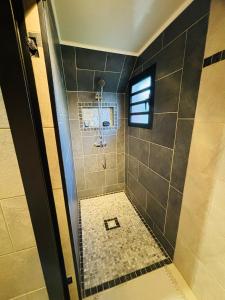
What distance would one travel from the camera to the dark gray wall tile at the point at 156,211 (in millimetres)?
1399

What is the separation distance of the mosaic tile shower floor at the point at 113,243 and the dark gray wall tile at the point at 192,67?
1.46 m

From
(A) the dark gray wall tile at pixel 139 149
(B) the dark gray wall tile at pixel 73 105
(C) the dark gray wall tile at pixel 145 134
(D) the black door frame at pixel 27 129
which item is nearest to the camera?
(D) the black door frame at pixel 27 129

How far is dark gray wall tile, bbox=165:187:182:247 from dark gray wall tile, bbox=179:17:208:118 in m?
0.73

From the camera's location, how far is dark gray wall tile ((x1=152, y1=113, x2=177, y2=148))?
1.15m

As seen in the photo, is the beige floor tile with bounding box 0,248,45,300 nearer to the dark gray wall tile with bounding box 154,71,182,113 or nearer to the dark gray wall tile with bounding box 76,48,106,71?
the dark gray wall tile with bounding box 154,71,182,113

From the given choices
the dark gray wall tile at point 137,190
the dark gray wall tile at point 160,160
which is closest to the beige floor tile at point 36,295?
the dark gray wall tile at point 160,160

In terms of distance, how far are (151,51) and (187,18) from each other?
1.43 ft

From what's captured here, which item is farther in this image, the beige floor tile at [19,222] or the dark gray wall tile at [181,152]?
the dark gray wall tile at [181,152]

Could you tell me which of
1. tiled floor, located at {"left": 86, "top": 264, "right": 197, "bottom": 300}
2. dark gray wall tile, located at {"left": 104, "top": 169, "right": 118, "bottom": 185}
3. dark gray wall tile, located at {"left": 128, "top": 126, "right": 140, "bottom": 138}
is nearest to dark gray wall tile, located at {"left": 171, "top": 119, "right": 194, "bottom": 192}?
dark gray wall tile, located at {"left": 128, "top": 126, "right": 140, "bottom": 138}

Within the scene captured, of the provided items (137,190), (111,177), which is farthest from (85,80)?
(137,190)

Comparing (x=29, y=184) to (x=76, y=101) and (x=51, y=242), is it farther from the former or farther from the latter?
(x=76, y=101)

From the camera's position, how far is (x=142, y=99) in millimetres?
1604

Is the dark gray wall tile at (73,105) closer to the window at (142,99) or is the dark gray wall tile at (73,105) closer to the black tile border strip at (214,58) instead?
the window at (142,99)

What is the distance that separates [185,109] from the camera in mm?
996
